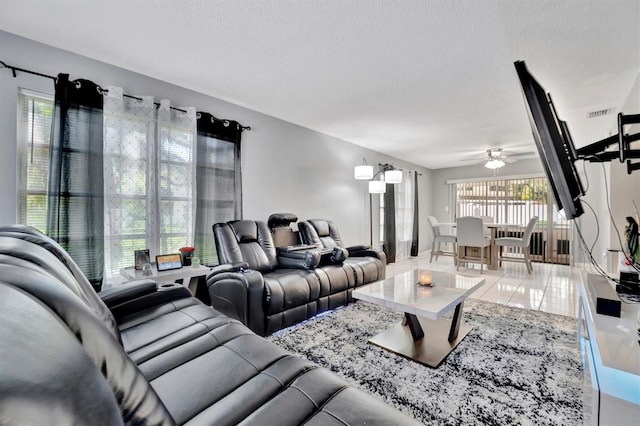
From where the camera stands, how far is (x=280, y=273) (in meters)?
2.77

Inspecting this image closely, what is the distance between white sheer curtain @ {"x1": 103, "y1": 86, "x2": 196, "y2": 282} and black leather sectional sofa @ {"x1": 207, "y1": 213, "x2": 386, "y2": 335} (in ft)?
1.55

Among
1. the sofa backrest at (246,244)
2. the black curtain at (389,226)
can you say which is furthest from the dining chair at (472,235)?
the sofa backrest at (246,244)

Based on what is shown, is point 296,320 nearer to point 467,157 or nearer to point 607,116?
point 607,116

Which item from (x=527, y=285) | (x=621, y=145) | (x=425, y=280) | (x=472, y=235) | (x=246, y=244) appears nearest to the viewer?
(x=621, y=145)

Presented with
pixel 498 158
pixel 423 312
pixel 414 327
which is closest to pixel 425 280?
pixel 414 327

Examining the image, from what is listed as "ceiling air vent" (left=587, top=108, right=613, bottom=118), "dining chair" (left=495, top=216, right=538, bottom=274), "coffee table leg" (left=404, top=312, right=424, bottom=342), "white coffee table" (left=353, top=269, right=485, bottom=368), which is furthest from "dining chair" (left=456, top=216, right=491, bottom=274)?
"coffee table leg" (left=404, top=312, right=424, bottom=342)

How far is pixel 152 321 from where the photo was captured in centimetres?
153

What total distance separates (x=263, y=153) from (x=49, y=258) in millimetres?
2845

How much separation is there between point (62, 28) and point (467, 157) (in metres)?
6.48

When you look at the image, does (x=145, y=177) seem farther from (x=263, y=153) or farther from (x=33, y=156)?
(x=263, y=153)

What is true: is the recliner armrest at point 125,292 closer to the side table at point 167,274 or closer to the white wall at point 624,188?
the side table at point 167,274

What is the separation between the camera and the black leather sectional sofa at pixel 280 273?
7.23ft

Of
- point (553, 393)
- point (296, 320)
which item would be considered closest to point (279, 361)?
point (296, 320)

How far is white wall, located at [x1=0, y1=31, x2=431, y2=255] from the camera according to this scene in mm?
1999
